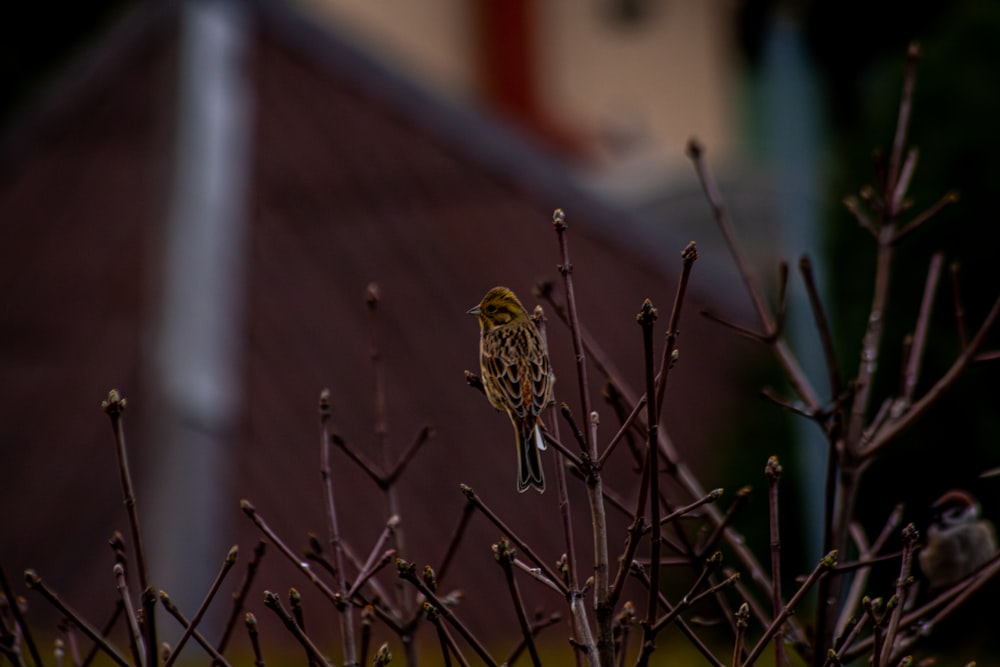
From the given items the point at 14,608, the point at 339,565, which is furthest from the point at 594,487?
the point at 14,608

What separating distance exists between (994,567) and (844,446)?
0.59m

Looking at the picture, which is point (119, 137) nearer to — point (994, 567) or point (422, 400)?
point (422, 400)

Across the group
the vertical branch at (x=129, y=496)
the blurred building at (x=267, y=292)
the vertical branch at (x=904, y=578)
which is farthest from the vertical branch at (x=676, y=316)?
the blurred building at (x=267, y=292)

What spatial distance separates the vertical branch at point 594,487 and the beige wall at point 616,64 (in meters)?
22.1

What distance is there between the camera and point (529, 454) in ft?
6.09

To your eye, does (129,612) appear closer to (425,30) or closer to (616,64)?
(425,30)

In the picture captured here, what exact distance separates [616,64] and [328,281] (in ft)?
58.1

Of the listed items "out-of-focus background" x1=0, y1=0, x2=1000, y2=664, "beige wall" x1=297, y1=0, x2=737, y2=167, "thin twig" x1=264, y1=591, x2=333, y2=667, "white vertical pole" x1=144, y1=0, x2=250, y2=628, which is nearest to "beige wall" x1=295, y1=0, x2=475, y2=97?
"beige wall" x1=297, y1=0, x2=737, y2=167

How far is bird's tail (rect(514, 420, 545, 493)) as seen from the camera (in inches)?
71.3

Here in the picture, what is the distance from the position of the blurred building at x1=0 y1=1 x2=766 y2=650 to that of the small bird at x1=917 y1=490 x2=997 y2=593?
16.6ft

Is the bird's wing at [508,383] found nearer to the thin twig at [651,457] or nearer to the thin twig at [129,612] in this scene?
the thin twig at [651,457]

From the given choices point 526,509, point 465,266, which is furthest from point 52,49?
point 526,509

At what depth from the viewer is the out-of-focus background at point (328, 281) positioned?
8.21 metres

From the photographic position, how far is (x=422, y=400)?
35.4ft
